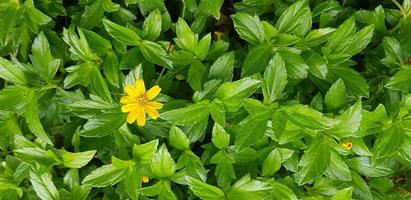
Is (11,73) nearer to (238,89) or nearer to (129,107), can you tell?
A: (129,107)

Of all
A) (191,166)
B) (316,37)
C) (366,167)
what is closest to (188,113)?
(191,166)

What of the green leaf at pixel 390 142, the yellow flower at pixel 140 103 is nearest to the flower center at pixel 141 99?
the yellow flower at pixel 140 103

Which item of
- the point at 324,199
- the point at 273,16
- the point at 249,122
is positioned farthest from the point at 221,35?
the point at 324,199

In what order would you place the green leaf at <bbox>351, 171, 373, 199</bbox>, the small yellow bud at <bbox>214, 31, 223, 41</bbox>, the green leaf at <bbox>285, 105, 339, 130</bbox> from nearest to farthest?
the green leaf at <bbox>285, 105, 339, 130</bbox>
the green leaf at <bbox>351, 171, 373, 199</bbox>
the small yellow bud at <bbox>214, 31, 223, 41</bbox>

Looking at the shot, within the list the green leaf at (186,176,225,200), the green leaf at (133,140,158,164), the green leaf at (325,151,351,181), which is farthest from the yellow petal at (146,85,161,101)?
the green leaf at (325,151,351,181)

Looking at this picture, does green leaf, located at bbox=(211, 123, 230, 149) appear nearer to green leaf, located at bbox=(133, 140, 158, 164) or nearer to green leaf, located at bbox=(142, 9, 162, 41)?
green leaf, located at bbox=(133, 140, 158, 164)

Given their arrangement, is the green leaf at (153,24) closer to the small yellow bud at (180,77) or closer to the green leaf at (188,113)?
the small yellow bud at (180,77)

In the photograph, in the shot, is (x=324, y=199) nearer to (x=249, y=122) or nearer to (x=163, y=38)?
(x=249, y=122)
